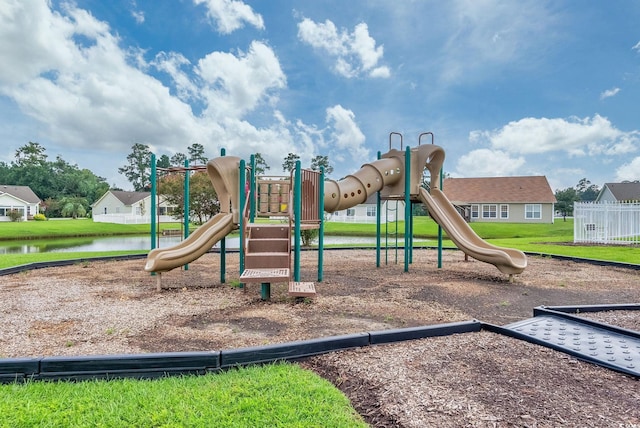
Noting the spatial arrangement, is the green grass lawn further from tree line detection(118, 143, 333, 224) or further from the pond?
the pond

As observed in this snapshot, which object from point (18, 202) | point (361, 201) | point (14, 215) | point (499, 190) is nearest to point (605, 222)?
point (361, 201)

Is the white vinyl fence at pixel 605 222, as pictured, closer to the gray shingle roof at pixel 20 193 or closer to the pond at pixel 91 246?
the pond at pixel 91 246

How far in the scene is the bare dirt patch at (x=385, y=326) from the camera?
254cm

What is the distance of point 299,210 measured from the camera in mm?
6816

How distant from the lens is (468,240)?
27.3ft

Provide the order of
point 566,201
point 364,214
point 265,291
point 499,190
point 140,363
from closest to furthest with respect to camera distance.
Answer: point 140,363 → point 265,291 → point 499,190 → point 364,214 → point 566,201

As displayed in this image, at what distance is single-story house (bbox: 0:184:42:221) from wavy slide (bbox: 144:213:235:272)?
166 feet

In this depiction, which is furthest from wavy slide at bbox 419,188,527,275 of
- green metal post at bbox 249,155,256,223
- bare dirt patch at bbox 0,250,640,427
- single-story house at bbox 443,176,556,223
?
single-story house at bbox 443,176,556,223

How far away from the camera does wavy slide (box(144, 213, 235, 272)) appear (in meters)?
6.56

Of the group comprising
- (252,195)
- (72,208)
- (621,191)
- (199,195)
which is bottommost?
(252,195)

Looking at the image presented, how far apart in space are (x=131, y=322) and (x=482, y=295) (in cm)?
538

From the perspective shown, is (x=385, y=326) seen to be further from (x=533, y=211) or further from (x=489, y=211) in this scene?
(x=533, y=211)

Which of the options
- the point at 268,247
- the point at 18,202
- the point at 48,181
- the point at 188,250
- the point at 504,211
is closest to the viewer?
the point at 268,247

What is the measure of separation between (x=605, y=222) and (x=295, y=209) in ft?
52.4
